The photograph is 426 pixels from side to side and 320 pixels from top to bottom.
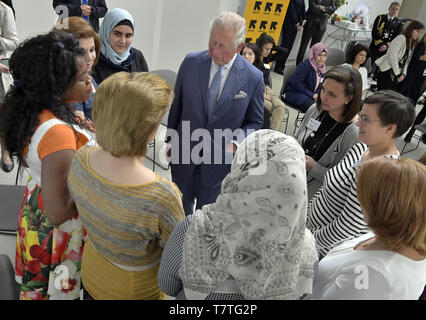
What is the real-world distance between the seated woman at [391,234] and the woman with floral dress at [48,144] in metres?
1.10

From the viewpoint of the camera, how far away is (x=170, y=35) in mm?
4977

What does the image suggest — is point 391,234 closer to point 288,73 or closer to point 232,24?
point 232,24

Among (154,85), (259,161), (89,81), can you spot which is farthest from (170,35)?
(259,161)

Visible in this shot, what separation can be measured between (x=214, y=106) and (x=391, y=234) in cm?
146

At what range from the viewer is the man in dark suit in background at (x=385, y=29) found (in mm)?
7547

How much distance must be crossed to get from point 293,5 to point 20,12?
5.14m

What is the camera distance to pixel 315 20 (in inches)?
285

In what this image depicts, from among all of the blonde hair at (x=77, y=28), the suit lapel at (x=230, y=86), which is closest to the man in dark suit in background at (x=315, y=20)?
the suit lapel at (x=230, y=86)

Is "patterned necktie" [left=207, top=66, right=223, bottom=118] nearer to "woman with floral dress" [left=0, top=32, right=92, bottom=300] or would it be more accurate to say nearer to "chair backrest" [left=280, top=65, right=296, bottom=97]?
"woman with floral dress" [left=0, top=32, right=92, bottom=300]

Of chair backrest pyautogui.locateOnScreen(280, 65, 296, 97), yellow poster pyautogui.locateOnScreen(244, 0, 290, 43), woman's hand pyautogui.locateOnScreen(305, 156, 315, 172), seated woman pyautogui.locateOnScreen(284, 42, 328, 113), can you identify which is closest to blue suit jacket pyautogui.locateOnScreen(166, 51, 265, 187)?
woman's hand pyautogui.locateOnScreen(305, 156, 315, 172)

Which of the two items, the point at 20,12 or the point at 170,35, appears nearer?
the point at 20,12

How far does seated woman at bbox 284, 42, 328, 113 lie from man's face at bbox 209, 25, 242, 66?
2337mm

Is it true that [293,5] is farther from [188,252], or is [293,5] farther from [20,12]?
[188,252]

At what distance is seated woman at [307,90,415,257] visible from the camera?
1.73 meters
